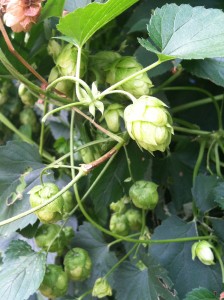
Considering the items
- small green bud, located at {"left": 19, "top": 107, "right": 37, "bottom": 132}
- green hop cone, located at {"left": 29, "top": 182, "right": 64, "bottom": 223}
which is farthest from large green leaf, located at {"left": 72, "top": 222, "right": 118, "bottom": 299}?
small green bud, located at {"left": 19, "top": 107, "right": 37, "bottom": 132}

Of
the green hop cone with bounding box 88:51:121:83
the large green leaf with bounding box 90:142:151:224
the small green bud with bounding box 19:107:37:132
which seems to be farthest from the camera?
the small green bud with bounding box 19:107:37:132

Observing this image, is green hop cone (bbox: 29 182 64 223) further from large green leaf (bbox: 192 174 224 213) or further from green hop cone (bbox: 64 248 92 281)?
large green leaf (bbox: 192 174 224 213)

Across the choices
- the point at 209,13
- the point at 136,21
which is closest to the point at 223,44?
the point at 209,13

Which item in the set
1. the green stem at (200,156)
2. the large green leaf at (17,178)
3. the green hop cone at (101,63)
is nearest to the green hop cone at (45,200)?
the large green leaf at (17,178)

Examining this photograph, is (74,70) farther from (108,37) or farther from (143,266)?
(108,37)

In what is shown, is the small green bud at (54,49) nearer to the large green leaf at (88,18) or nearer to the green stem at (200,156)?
the large green leaf at (88,18)
